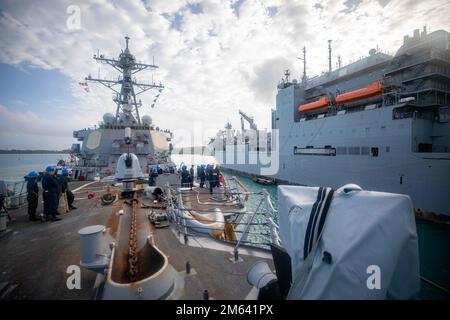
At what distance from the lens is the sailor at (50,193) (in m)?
6.19

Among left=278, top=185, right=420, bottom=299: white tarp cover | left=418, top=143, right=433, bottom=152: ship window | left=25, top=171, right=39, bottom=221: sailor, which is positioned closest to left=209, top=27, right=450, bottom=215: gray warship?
left=418, top=143, right=433, bottom=152: ship window

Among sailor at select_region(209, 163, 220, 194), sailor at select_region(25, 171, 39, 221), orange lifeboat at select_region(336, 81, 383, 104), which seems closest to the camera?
sailor at select_region(25, 171, 39, 221)

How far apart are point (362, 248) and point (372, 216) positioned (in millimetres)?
251

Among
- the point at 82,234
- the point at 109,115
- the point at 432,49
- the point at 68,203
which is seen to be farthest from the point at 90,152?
the point at 432,49

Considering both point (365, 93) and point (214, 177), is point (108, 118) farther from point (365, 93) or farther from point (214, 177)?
point (365, 93)

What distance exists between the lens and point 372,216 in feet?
4.66

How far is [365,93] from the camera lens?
18359mm

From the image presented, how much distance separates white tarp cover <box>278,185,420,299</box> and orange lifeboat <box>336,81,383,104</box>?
67.8 ft

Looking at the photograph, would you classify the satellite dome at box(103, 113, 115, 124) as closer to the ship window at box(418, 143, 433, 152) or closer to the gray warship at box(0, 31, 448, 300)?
the gray warship at box(0, 31, 448, 300)

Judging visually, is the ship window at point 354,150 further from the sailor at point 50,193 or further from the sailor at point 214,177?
the sailor at point 50,193

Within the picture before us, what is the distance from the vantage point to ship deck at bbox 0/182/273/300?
2.97m

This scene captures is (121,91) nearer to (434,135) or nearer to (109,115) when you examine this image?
(109,115)

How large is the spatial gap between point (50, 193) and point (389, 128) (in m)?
20.9

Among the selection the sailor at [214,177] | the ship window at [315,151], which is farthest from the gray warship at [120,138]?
the ship window at [315,151]
